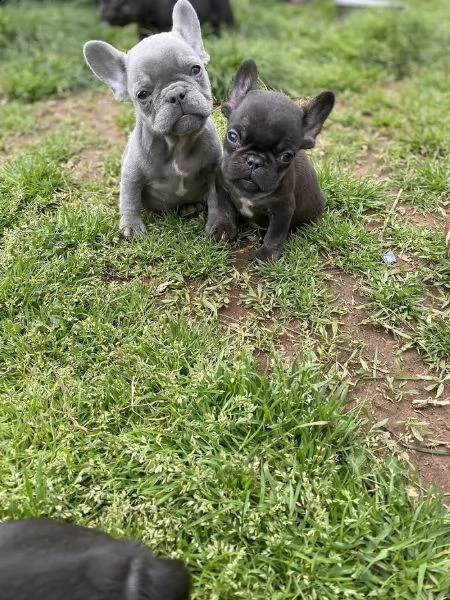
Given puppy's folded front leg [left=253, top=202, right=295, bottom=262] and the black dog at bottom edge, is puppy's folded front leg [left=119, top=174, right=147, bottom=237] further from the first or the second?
the black dog at bottom edge

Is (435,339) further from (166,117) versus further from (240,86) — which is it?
(166,117)

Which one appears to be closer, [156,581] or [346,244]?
[156,581]

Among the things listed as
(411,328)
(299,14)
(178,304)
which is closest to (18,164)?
(178,304)

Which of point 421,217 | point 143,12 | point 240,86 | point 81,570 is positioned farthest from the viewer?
point 143,12

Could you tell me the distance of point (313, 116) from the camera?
3.99 metres

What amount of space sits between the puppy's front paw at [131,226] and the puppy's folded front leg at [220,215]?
0.56m

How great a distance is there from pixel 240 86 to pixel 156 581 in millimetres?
3329

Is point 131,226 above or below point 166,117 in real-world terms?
below

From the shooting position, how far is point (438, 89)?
24.8 feet

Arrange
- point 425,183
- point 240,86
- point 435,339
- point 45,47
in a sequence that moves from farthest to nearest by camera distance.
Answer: point 45,47 < point 425,183 < point 240,86 < point 435,339

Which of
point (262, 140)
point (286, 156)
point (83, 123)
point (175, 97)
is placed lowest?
point (83, 123)

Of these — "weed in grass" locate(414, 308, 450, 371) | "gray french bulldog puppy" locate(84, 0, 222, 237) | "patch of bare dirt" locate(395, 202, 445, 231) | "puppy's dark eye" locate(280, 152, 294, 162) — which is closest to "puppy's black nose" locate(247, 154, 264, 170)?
"puppy's dark eye" locate(280, 152, 294, 162)

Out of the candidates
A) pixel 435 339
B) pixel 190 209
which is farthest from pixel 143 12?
pixel 435 339

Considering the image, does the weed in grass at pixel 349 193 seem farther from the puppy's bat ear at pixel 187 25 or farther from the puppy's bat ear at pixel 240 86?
the puppy's bat ear at pixel 187 25
